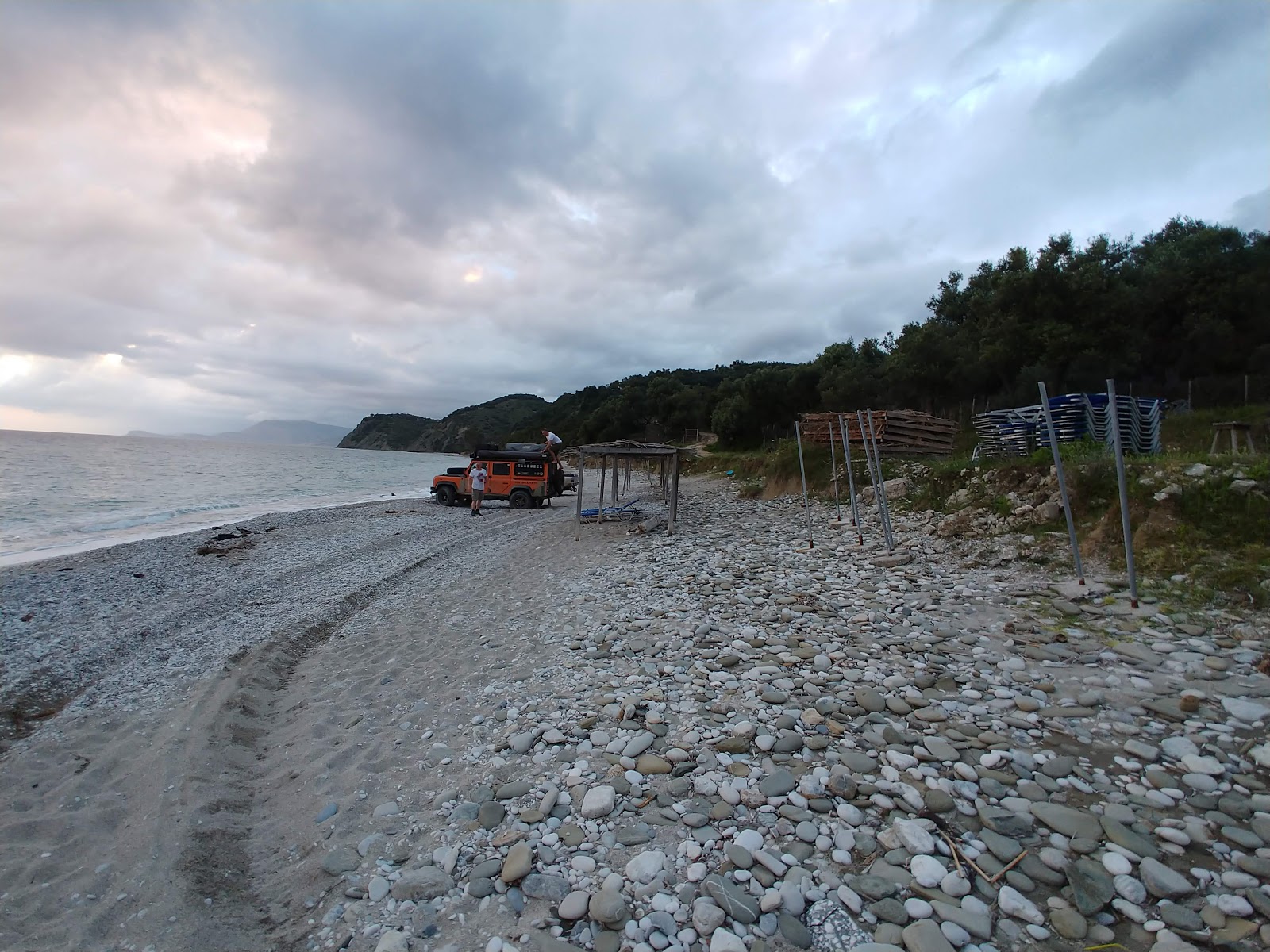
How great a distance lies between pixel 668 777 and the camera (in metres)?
3.71

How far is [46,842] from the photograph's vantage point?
148 inches

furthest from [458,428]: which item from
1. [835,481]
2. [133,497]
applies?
[835,481]

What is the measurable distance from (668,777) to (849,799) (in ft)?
3.70

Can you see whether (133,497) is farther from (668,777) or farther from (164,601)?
(668,777)

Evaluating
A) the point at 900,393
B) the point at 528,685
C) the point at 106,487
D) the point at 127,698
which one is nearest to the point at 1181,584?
the point at 528,685

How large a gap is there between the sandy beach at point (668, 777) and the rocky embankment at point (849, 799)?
2 cm

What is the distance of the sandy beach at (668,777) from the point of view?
2670 mm

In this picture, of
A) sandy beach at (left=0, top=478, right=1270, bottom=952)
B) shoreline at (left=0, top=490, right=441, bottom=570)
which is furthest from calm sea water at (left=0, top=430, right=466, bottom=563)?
sandy beach at (left=0, top=478, right=1270, bottom=952)

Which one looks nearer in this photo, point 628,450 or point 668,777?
point 668,777

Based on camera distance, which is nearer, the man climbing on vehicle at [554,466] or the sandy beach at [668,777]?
the sandy beach at [668,777]

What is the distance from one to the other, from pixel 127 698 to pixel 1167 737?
941 centimetres

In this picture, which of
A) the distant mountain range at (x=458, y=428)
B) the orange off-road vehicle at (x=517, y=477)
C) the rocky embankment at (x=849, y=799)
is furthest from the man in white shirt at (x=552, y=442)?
the distant mountain range at (x=458, y=428)

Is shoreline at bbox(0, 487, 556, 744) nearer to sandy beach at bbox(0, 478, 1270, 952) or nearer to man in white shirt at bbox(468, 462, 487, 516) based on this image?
sandy beach at bbox(0, 478, 1270, 952)

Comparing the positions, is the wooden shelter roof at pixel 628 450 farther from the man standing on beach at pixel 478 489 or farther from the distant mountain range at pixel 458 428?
the distant mountain range at pixel 458 428
